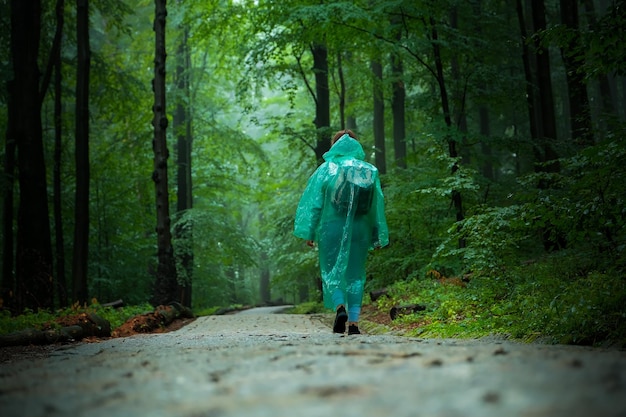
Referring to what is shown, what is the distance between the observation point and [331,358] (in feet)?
9.12

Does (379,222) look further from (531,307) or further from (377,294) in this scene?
(377,294)

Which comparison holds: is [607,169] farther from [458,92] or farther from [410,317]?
[458,92]

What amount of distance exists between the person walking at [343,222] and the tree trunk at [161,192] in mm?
6863

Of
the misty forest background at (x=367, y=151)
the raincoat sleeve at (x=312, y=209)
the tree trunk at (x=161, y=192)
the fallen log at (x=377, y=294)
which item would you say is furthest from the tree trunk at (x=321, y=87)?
the raincoat sleeve at (x=312, y=209)

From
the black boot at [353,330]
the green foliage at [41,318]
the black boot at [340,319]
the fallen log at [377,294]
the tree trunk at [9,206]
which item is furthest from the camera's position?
the tree trunk at [9,206]

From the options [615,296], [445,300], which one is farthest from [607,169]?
[445,300]

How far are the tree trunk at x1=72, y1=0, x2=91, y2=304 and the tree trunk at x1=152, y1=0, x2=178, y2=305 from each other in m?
1.72

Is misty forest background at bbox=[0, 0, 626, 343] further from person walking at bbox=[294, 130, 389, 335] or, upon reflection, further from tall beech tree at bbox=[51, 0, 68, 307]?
person walking at bbox=[294, 130, 389, 335]

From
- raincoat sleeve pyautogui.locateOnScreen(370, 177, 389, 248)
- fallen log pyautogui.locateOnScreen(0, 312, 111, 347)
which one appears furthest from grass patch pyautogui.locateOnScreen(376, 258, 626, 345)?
fallen log pyautogui.locateOnScreen(0, 312, 111, 347)

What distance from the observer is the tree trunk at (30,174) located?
11133 mm

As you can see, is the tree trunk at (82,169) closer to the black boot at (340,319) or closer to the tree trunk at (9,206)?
the tree trunk at (9,206)

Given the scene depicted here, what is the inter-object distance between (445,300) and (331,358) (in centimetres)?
557

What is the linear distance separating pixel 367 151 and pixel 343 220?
30.9 feet

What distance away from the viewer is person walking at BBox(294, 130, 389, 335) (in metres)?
6.56
